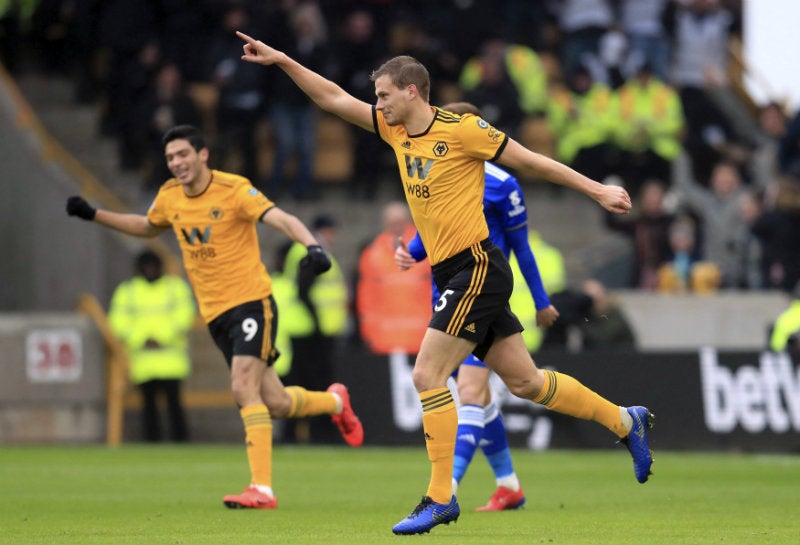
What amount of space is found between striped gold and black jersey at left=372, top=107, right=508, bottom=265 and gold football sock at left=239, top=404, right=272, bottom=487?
2.29m

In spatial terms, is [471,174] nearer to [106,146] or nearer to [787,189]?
[787,189]

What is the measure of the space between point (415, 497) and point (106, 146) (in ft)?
40.1

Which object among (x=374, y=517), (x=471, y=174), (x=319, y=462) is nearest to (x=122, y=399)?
(x=319, y=462)

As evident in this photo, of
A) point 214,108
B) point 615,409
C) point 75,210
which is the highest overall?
point 214,108

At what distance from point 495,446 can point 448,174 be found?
244 cm

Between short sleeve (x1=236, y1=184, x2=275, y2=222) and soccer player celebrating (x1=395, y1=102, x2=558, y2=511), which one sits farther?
short sleeve (x1=236, y1=184, x2=275, y2=222)

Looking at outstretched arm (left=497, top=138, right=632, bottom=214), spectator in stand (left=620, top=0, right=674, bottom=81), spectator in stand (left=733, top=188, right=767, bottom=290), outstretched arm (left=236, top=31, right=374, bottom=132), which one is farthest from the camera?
spectator in stand (left=620, top=0, right=674, bottom=81)

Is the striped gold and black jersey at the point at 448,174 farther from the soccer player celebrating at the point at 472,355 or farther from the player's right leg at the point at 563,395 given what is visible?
the soccer player celebrating at the point at 472,355

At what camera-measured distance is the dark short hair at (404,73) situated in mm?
9203

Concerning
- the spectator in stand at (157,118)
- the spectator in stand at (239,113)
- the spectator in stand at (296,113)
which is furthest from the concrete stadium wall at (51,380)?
the spectator in stand at (296,113)

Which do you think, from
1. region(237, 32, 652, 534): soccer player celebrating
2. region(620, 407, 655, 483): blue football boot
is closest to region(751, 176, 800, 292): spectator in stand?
region(620, 407, 655, 483): blue football boot

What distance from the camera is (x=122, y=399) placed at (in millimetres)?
19812

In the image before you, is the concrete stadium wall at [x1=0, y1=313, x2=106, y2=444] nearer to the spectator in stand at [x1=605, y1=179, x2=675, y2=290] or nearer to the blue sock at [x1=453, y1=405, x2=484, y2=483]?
the spectator in stand at [x1=605, y1=179, x2=675, y2=290]

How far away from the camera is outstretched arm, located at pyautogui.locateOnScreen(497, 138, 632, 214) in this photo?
887 cm
